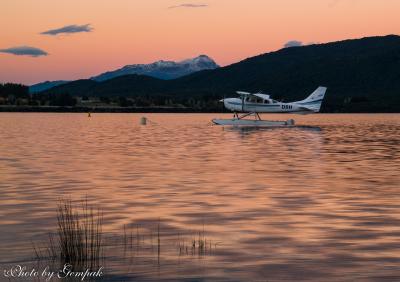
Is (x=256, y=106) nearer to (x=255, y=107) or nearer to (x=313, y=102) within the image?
(x=255, y=107)

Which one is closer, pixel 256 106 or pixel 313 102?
pixel 256 106

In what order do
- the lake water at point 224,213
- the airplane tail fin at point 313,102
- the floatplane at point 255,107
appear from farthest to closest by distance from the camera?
1. the airplane tail fin at point 313,102
2. the floatplane at point 255,107
3. the lake water at point 224,213

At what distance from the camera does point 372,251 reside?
39.9ft

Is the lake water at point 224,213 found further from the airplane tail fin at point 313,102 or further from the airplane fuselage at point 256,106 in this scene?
the airplane tail fin at point 313,102

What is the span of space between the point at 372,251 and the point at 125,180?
12603 mm

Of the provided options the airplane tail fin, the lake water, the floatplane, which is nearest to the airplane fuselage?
the floatplane

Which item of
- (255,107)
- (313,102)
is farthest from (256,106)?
(313,102)

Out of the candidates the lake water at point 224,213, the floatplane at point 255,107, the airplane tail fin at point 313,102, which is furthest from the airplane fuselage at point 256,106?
the lake water at point 224,213

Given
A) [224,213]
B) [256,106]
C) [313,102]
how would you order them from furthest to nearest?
1. [313,102]
2. [256,106]
3. [224,213]

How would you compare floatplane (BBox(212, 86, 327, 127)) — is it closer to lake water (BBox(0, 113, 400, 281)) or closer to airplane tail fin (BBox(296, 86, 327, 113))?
airplane tail fin (BBox(296, 86, 327, 113))

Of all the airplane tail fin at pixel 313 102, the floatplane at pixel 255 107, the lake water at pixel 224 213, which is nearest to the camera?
the lake water at pixel 224 213

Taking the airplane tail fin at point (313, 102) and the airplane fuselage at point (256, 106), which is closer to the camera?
the airplane fuselage at point (256, 106)

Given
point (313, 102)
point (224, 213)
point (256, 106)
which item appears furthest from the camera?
point (313, 102)

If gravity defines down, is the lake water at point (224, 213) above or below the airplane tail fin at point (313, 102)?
above
